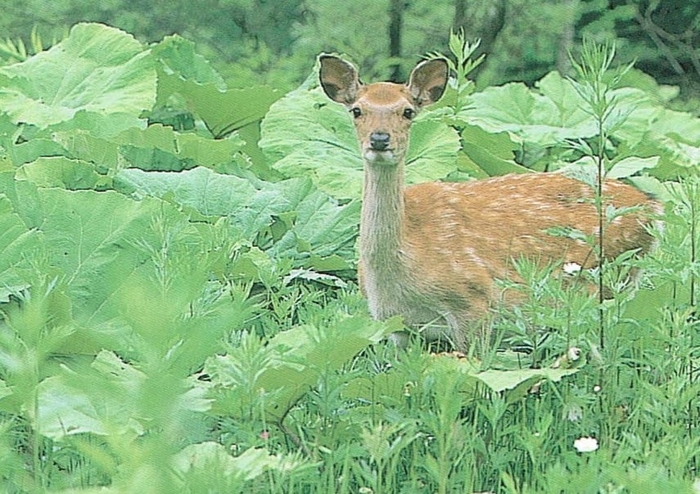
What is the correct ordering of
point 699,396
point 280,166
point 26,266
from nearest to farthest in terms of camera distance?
point 699,396 → point 26,266 → point 280,166

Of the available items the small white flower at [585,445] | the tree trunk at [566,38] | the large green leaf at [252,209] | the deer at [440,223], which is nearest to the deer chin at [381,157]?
the deer at [440,223]

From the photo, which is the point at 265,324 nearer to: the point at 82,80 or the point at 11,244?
the point at 11,244

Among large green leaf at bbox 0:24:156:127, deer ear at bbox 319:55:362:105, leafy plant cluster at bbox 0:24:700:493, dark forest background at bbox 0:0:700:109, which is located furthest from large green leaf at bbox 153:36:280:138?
dark forest background at bbox 0:0:700:109

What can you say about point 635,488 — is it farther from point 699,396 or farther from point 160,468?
Result: point 699,396

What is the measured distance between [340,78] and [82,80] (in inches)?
61.3

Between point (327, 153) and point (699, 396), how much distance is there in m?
2.09

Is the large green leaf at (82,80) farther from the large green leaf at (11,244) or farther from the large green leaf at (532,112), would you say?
the large green leaf at (11,244)

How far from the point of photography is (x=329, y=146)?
16.6ft

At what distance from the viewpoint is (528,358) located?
3453mm

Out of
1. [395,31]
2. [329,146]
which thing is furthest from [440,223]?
[395,31]

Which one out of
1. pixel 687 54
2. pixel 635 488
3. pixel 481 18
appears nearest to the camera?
pixel 635 488

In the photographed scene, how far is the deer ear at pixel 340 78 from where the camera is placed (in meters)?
4.20

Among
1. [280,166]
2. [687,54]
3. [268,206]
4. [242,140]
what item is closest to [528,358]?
[268,206]

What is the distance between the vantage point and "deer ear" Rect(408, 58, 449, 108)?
420 centimetres
